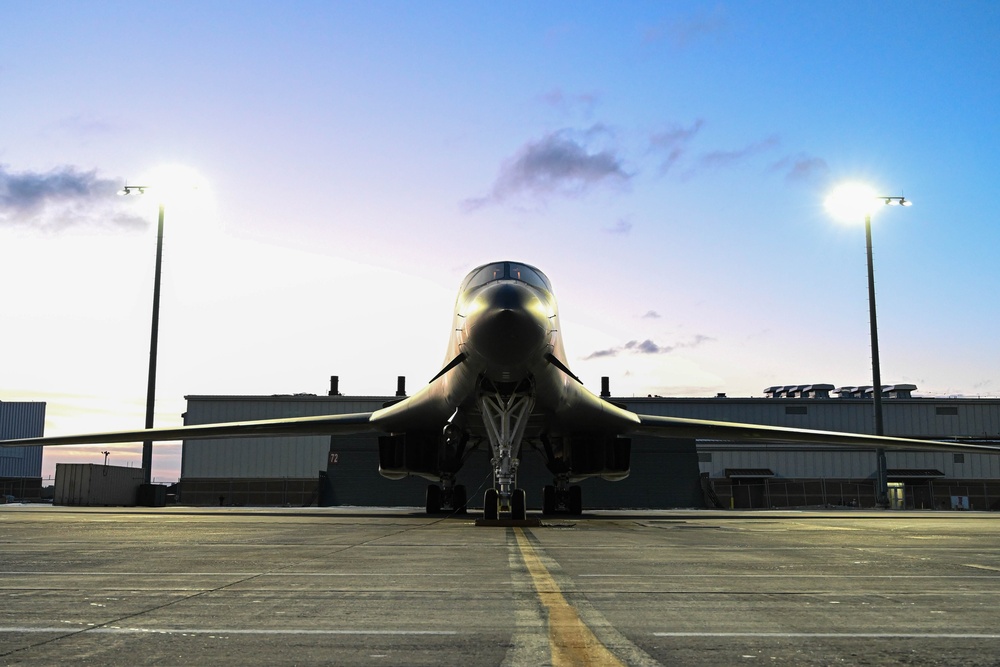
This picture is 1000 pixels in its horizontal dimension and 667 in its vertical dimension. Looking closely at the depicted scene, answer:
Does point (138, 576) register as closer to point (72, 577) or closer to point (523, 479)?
point (72, 577)

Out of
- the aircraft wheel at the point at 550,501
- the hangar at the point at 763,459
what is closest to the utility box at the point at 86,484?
the hangar at the point at 763,459

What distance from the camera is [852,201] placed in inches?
1401

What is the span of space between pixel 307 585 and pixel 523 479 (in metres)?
31.2

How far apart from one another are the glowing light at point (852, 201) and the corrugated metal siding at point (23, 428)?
2376 inches

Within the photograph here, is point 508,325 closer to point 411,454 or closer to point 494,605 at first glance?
point 411,454

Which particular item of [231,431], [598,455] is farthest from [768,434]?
[231,431]

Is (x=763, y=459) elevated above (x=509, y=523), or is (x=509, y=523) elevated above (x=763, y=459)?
(x=763, y=459)

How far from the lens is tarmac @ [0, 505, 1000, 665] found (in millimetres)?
3664

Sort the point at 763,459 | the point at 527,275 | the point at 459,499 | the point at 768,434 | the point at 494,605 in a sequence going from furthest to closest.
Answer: the point at 763,459 < the point at 459,499 < the point at 768,434 < the point at 527,275 < the point at 494,605

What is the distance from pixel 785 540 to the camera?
11.7 metres

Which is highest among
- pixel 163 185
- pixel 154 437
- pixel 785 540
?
pixel 163 185

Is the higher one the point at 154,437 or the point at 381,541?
the point at 154,437

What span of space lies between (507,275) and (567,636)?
13.0 meters

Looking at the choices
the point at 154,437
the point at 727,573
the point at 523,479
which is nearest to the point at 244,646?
the point at 727,573
